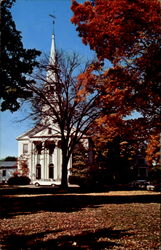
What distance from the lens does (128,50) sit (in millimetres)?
12367

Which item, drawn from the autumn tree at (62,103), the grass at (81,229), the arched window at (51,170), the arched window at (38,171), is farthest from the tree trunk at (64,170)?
the arched window at (38,171)

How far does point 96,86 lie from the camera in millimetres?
16031

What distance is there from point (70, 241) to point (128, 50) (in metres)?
8.80

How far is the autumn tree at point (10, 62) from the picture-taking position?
1628 cm

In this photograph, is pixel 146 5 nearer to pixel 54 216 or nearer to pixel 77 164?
pixel 54 216

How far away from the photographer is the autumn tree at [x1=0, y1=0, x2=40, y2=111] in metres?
16.3

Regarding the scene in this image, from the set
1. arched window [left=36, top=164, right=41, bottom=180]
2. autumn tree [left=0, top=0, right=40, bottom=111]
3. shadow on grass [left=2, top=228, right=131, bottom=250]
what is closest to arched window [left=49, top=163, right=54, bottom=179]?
arched window [left=36, top=164, right=41, bottom=180]

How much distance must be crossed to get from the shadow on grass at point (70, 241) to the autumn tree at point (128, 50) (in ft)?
20.4

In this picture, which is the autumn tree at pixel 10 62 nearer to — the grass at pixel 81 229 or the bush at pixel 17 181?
the grass at pixel 81 229

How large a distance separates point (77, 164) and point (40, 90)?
70.0 feet

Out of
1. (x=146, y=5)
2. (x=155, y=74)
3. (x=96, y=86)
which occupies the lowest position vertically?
(x=155, y=74)

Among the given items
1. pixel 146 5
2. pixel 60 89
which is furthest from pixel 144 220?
pixel 60 89

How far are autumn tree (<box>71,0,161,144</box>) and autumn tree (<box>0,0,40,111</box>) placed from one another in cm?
531

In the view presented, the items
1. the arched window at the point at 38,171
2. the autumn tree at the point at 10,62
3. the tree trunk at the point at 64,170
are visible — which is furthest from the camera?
the arched window at the point at 38,171
